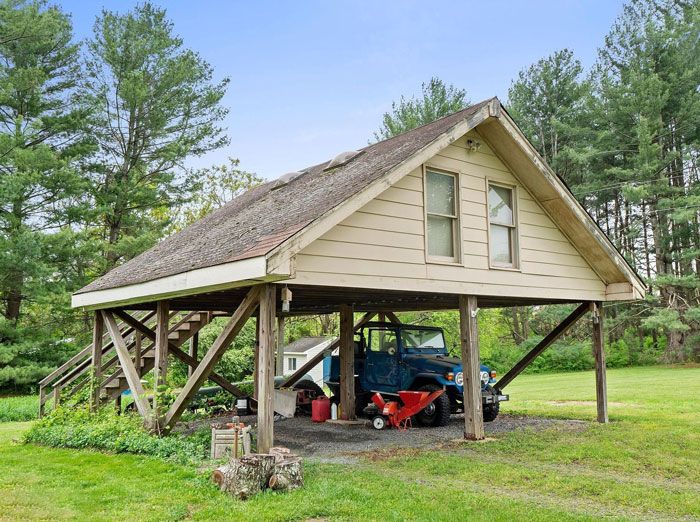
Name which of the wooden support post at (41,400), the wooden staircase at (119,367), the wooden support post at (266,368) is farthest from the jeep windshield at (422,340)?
the wooden support post at (41,400)

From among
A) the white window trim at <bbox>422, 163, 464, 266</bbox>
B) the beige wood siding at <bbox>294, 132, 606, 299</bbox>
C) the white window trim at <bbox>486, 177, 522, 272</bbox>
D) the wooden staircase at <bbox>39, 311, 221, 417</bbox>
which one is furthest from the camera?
the wooden staircase at <bbox>39, 311, 221, 417</bbox>

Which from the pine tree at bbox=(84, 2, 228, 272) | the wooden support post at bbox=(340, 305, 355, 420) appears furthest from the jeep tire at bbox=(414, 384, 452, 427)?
the pine tree at bbox=(84, 2, 228, 272)

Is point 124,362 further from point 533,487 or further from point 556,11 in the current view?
point 556,11

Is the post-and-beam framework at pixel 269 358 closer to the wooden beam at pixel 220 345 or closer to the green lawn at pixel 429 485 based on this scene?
the wooden beam at pixel 220 345

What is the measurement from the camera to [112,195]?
26609mm

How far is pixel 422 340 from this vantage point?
13.3 metres

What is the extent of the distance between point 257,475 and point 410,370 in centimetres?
648

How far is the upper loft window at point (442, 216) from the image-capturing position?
9.51m

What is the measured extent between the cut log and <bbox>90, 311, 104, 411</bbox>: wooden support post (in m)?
6.23

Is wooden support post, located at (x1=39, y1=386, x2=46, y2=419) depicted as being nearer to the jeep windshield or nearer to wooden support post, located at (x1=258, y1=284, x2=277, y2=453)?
the jeep windshield

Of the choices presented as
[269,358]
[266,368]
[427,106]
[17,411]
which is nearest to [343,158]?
[269,358]

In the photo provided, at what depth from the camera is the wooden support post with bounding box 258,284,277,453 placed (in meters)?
7.34

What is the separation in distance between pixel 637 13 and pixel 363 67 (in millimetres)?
17127

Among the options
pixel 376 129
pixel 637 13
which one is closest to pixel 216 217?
pixel 376 129
